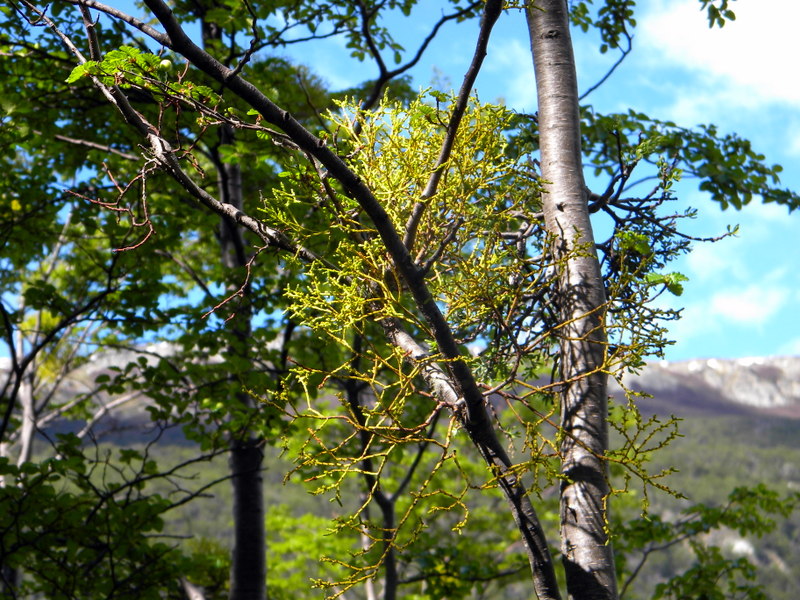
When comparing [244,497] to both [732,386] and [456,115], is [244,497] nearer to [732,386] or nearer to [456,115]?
[456,115]

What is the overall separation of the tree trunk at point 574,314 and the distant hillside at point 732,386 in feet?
519

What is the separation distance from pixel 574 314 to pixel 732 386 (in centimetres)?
17544

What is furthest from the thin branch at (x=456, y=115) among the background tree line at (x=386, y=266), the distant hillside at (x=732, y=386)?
the distant hillside at (x=732, y=386)

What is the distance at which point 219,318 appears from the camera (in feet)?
24.2

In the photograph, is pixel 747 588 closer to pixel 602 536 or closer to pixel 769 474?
pixel 602 536

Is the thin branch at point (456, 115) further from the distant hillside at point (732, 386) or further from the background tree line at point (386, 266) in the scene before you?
the distant hillside at point (732, 386)

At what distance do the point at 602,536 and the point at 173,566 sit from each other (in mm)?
5241

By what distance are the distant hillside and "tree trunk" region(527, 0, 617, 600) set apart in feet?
519

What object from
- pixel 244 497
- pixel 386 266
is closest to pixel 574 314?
pixel 386 266

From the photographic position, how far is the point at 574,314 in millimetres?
3406

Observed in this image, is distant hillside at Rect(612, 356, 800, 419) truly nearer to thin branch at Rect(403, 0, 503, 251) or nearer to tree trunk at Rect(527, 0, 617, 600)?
tree trunk at Rect(527, 0, 617, 600)

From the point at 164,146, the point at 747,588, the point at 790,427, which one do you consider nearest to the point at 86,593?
the point at 164,146

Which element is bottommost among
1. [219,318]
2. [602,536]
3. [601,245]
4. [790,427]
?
[602,536]

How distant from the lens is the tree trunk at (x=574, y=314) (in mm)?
3121
